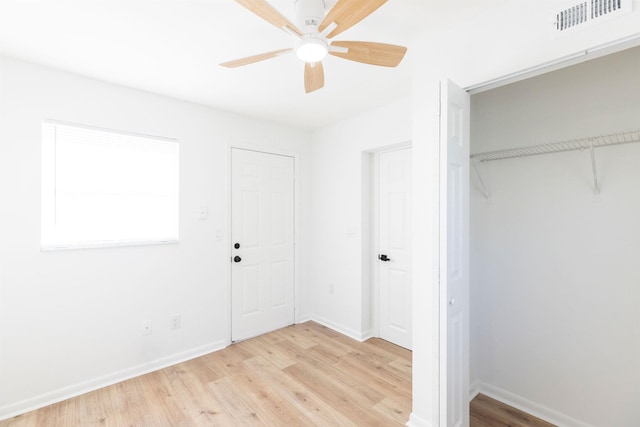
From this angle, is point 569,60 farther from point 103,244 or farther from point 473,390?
point 103,244

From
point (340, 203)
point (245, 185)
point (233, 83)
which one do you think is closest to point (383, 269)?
point (340, 203)

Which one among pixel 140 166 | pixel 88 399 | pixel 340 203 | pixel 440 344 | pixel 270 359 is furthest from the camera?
pixel 340 203

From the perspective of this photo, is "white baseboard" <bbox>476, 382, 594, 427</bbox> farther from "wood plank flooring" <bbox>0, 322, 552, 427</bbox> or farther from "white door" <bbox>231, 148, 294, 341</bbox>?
"white door" <bbox>231, 148, 294, 341</bbox>

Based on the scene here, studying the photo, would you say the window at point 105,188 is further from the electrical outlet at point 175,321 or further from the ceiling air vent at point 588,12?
the ceiling air vent at point 588,12

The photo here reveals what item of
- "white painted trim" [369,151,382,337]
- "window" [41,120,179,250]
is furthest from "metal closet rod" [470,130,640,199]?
"window" [41,120,179,250]

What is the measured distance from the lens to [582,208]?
191 cm

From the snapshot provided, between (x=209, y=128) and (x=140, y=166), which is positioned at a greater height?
(x=209, y=128)

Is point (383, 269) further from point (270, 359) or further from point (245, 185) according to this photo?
point (245, 185)

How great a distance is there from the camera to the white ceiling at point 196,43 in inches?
61.5

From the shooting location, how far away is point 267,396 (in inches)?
89.1

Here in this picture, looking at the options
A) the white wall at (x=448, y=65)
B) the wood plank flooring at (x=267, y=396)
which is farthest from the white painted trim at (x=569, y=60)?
the wood plank flooring at (x=267, y=396)

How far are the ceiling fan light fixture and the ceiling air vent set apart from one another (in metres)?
1.07

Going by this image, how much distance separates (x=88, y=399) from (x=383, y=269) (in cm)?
277

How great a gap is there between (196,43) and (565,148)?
2470 mm
